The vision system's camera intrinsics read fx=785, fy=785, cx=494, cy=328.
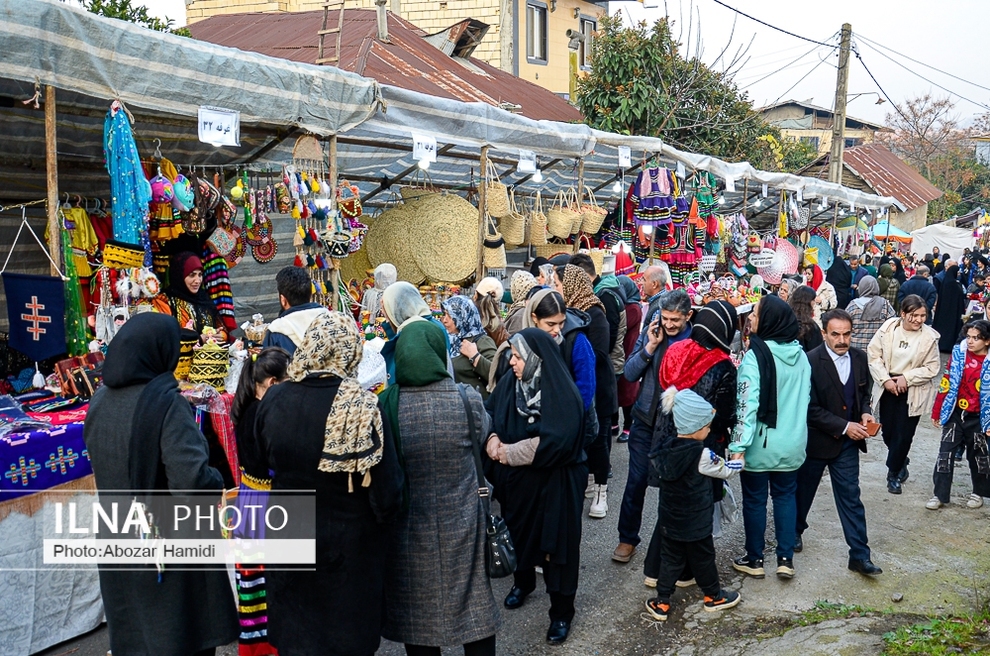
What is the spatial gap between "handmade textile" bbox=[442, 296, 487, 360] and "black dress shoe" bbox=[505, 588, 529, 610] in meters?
1.43

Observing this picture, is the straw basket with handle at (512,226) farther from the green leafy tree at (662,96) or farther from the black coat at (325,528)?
the green leafy tree at (662,96)

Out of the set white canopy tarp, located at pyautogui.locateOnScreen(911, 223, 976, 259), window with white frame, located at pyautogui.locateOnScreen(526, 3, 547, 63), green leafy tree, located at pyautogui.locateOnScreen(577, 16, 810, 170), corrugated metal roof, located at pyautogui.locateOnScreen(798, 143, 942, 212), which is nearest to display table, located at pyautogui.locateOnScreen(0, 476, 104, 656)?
green leafy tree, located at pyautogui.locateOnScreen(577, 16, 810, 170)

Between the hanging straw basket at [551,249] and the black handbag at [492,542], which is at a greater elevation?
the hanging straw basket at [551,249]

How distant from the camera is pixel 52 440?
3863mm

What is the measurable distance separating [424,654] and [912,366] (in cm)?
469

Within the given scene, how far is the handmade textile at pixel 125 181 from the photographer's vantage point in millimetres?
4289

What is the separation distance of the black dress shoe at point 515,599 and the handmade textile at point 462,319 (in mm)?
1425

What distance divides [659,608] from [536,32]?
1959 centimetres

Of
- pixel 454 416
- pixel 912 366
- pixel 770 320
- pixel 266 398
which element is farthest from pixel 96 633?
pixel 912 366

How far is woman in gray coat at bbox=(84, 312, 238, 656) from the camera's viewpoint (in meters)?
2.89

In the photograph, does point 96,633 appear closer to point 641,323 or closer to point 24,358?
point 24,358

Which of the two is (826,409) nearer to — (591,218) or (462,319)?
(462,319)

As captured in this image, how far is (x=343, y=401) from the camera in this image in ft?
8.86

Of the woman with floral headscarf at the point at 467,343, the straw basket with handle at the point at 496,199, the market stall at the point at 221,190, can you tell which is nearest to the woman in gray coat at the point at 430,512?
the market stall at the point at 221,190
